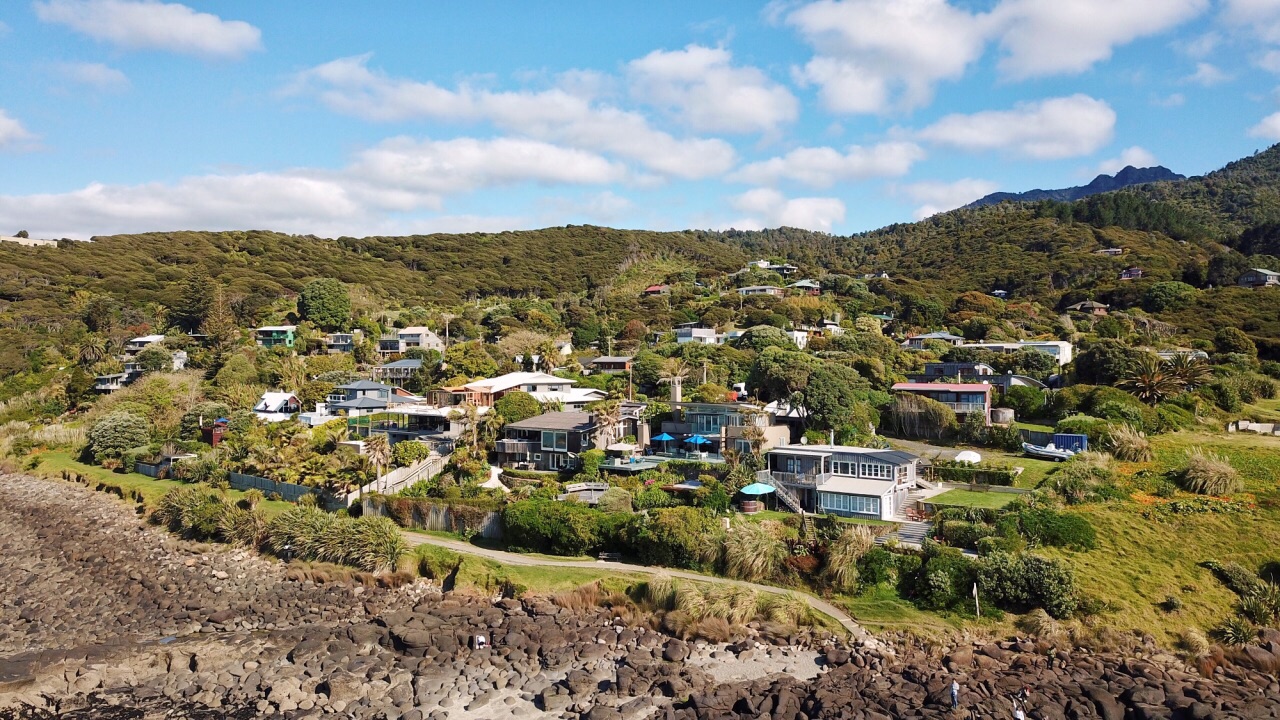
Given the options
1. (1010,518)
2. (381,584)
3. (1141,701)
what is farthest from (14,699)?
(1010,518)

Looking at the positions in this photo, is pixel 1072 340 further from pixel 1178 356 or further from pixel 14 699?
pixel 14 699

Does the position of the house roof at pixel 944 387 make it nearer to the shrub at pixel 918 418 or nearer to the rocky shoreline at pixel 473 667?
the shrub at pixel 918 418

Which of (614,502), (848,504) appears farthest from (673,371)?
(848,504)

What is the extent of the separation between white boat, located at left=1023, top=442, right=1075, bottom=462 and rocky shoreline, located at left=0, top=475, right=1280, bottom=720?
18.7m

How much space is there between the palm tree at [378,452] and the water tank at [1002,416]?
35856 mm

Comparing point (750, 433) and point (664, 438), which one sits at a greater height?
point (750, 433)

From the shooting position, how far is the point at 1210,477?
116 feet

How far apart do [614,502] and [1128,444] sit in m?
26.3

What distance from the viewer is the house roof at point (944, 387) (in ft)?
164

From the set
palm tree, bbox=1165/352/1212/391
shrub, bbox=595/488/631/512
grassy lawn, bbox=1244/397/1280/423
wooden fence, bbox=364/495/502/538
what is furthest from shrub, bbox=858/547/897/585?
grassy lawn, bbox=1244/397/1280/423

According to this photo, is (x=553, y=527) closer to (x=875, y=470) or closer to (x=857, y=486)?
(x=857, y=486)

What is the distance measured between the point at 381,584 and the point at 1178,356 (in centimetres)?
4964

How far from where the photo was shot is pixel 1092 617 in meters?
27.0

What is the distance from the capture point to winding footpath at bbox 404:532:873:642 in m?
28.0
